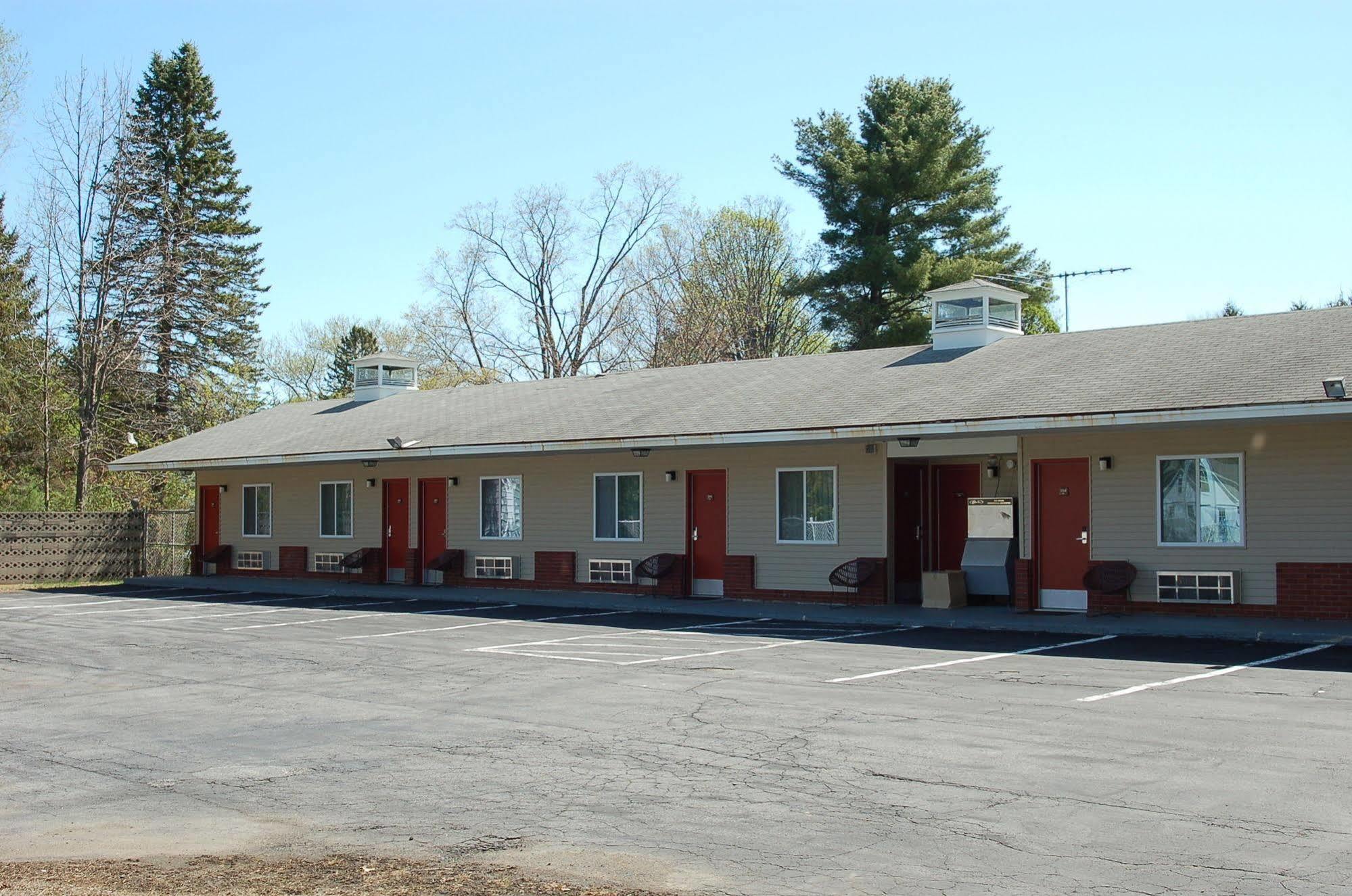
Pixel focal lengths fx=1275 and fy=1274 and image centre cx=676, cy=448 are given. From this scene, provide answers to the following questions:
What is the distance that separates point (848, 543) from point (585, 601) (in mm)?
4768

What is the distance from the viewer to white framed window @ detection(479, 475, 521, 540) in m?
25.2

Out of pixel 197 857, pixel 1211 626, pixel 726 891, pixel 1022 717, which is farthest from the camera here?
pixel 1211 626

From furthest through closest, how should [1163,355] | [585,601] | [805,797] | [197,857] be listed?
1. [585,601]
2. [1163,355]
3. [805,797]
4. [197,857]

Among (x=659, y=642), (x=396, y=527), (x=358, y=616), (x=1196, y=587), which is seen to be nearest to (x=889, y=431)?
(x=1196, y=587)

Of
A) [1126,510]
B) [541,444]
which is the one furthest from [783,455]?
[1126,510]

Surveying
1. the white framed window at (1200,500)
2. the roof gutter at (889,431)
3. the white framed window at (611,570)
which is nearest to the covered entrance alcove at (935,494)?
the roof gutter at (889,431)

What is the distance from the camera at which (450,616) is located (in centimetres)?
2014

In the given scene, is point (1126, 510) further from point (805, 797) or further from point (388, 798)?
point (388, 798)

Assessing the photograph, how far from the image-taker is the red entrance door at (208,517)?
104 ft

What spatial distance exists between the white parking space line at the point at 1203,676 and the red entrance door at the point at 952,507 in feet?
23.7

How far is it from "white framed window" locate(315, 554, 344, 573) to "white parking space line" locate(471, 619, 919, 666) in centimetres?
1299

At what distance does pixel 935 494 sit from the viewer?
21375mm

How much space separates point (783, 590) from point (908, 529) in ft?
7.58

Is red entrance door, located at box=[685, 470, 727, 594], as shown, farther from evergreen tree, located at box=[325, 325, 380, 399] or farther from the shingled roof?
evergreen tree, located at box=[325, 325, 380, 399]
